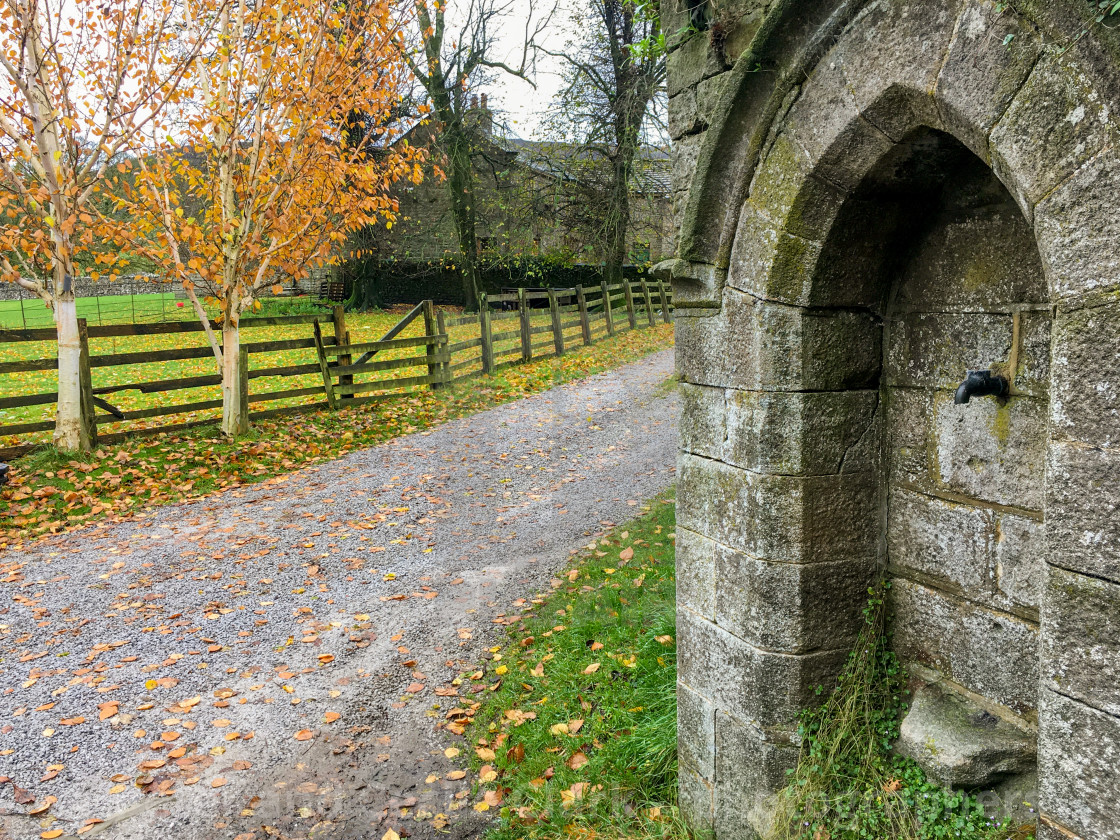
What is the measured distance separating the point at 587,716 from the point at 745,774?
1311 mm

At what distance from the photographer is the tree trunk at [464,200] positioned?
67.7ft

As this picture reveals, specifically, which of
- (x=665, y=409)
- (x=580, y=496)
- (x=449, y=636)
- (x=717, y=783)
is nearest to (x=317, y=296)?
(x=665, y=409)

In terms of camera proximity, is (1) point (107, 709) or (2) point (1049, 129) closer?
(2) point (1049, 129)

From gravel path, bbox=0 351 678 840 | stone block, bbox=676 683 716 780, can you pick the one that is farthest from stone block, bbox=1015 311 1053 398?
gravel path, bbox=0 351 678 840

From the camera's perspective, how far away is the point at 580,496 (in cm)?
785

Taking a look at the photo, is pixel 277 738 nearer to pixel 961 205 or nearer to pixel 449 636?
pixel 449 636

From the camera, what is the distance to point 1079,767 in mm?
1637

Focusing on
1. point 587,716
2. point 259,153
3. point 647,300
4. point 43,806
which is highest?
point 259,153

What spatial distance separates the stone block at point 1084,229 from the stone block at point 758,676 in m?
1.61

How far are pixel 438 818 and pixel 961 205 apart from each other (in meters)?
3.30

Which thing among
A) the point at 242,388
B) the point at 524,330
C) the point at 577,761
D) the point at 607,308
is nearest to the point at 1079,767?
the point at 577,761

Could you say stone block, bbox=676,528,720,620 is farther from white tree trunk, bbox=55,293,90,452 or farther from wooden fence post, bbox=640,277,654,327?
wooden fence post, bbox=640,277,654,327

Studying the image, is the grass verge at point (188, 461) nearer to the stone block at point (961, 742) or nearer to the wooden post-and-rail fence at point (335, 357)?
the wooden post-and-rail fence at point (335, 357)

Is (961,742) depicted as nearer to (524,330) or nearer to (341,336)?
Result: (341,336)
